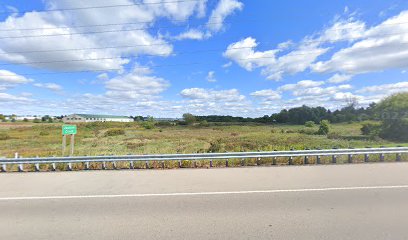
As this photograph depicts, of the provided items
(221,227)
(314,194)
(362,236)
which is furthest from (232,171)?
(362,236)

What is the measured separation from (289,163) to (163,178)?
209 inches

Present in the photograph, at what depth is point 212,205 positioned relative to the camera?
17.5 ft

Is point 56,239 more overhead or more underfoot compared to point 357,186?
more underfoot

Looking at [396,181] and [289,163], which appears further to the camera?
[289,163]

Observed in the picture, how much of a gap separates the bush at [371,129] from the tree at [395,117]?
126cm

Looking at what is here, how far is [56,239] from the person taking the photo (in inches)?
158

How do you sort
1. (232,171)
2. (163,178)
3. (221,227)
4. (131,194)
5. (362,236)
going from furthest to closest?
(232,171)
(163,178)
(131,194)
(221,227)
(362,236)

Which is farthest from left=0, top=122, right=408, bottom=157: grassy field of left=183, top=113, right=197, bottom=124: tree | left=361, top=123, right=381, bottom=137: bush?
left=183, top=113, right=197, bottom=124: tree

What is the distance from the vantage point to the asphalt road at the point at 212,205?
413 cm

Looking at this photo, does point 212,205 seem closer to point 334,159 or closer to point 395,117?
point 334,159

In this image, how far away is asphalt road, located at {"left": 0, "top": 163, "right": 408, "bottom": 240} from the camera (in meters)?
4.13

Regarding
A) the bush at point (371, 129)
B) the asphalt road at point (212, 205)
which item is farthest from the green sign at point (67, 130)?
the bush at point (371, 129)

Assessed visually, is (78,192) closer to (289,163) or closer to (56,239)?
(56,239)

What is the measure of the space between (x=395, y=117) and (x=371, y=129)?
620 cm
